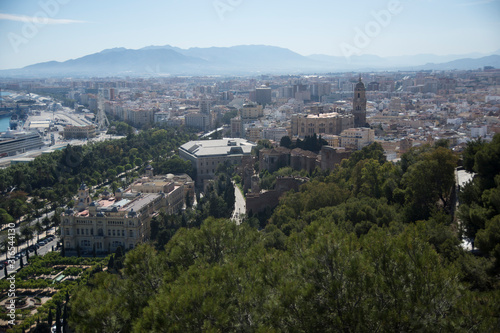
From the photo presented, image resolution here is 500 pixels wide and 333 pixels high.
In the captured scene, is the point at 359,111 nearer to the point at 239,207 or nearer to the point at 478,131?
the point at 478,131

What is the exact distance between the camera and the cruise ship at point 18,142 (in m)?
36.9

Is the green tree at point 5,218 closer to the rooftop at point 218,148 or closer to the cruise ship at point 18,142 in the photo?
the rooftop at point 218,148

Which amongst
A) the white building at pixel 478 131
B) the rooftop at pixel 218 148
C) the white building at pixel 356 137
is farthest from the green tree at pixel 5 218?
the white building at pixel 478 131

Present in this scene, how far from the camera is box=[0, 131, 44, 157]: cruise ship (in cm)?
3688

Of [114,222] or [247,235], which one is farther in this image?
[114,222]

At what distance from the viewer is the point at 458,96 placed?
5859 centimetres

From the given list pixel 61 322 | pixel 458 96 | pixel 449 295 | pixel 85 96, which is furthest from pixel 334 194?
pixel 85 96

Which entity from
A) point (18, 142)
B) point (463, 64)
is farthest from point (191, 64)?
point (18, 142)

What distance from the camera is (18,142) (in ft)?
125

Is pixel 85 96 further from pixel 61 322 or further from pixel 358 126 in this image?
pixel 61 322

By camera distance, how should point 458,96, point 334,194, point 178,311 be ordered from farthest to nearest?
point 458,96, point 334,194, point 178,311

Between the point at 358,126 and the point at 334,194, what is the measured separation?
48.4 ft

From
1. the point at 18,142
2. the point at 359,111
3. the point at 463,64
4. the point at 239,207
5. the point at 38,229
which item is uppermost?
the point at 463,64

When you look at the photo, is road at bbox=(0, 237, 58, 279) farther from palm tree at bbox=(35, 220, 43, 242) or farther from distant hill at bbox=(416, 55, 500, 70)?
distant hill at bbox=(416, 55, 500, 70)
